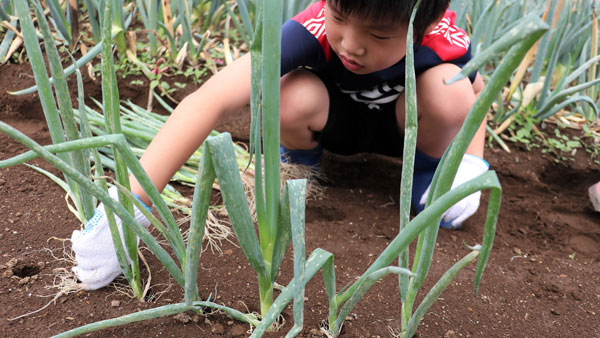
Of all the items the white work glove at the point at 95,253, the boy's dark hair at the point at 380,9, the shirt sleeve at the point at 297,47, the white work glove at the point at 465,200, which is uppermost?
the boy's dark hair at the point at 380,9

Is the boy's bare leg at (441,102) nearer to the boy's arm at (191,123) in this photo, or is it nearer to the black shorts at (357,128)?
the black shorts at (357,128)

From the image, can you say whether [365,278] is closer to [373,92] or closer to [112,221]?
[112,221]

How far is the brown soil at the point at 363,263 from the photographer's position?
0.90 meters

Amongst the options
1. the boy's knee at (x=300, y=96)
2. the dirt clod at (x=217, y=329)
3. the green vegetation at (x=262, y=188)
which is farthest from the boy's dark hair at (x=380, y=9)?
the dirt clod at (x=217, y=329)

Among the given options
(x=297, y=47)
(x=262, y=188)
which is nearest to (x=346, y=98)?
(x=297, y=47)

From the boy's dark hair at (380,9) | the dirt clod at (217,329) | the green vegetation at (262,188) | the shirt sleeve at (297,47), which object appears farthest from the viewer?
the shirt sleeve at (297,47)

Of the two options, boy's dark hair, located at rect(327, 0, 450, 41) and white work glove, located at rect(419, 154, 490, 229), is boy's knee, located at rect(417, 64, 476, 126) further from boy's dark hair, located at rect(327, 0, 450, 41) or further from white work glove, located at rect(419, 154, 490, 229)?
boy's dark hair, located at rect(327, 0, 450, 41)

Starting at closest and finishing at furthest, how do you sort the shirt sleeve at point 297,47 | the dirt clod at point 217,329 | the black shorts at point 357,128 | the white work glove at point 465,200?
the dirt clod at point 217,329 → the shirt sleeve at point 297,47 → the white work glove at point 465,200 → the black shorts at point 357,128

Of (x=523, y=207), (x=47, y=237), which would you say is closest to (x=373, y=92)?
(x=523, y=207)

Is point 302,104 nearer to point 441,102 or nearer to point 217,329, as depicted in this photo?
point 441,102

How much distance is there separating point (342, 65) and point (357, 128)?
256mm

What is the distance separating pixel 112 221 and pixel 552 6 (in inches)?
65.4

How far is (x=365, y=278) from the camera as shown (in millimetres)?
719

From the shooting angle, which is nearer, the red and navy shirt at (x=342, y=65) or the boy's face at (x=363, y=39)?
the boy's face at (x=363, y=39)
